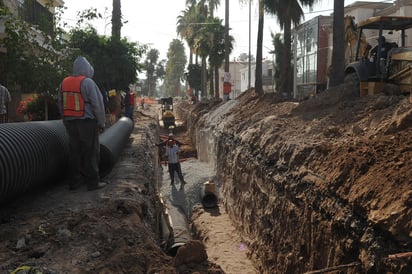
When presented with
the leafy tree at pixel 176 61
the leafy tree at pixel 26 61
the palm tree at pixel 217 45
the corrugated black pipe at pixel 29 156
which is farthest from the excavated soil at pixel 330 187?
the leafy tree at pixel 176 61

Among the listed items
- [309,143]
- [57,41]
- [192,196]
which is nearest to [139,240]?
[309,143]

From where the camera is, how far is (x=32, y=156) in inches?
188

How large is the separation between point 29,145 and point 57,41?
6978 millimetres

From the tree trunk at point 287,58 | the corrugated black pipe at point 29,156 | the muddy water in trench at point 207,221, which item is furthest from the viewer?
the tree trunk at point 287,58

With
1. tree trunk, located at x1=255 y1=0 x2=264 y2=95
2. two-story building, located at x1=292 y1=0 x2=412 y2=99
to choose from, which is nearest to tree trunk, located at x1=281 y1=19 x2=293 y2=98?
tree trunk, located at x1=255 y1=0 x2=264 y2=95

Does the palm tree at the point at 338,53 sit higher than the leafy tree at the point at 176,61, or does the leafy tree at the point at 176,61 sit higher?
the leafy tree at the point at 176,61

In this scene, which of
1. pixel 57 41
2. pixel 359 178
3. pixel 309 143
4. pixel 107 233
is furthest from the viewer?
pixel 57 41

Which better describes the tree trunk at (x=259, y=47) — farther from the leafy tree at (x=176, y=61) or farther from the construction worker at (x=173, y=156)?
the leafy tree at (x=176, y=61)

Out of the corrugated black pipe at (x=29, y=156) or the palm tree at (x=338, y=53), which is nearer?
the corrugated black pipe at (x=29, y=156)

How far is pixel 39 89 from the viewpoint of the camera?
10.0 meters

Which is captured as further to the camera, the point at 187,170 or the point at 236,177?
the point at 187,170

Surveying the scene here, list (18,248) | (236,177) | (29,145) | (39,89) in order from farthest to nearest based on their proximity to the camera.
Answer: (236,177) → (39,89) → (29,145) → (18,248)

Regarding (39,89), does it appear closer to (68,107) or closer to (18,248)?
(68,107)

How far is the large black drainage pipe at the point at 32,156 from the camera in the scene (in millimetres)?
4250
